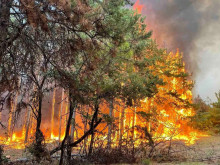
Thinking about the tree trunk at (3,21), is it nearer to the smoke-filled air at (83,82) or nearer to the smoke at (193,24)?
the smoke-filled air at (83,82)

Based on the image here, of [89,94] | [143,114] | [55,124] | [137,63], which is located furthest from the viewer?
[55,124]

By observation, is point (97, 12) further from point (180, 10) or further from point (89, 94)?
point (180, 10)

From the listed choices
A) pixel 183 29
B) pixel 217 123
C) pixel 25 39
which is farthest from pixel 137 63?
pixel 183 29

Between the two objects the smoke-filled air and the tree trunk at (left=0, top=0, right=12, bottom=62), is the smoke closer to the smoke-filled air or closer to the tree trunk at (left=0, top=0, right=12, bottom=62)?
the smoke-filled air

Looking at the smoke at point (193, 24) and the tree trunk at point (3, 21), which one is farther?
the smoke at point (193, 24)

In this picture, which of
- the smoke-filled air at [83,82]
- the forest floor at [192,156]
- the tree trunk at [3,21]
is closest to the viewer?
the tree trunk at [3,21]

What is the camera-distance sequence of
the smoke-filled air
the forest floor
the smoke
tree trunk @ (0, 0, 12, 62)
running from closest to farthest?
tree trunk @ (0, 0, 12, 62) → the smoke-filled air → the forest floor → the smoke

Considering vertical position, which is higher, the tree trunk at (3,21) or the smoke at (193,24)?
the smoke at (193,24)

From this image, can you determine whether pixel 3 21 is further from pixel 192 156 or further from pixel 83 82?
pixel 192 156

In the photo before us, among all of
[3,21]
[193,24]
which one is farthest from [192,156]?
[193,24]

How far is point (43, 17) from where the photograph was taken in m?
3.69

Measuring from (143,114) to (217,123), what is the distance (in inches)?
793

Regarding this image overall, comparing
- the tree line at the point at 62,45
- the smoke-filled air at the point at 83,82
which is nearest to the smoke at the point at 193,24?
the smoke-filled air at the point at 83,82

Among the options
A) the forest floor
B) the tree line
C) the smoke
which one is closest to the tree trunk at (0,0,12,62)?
the tree line
